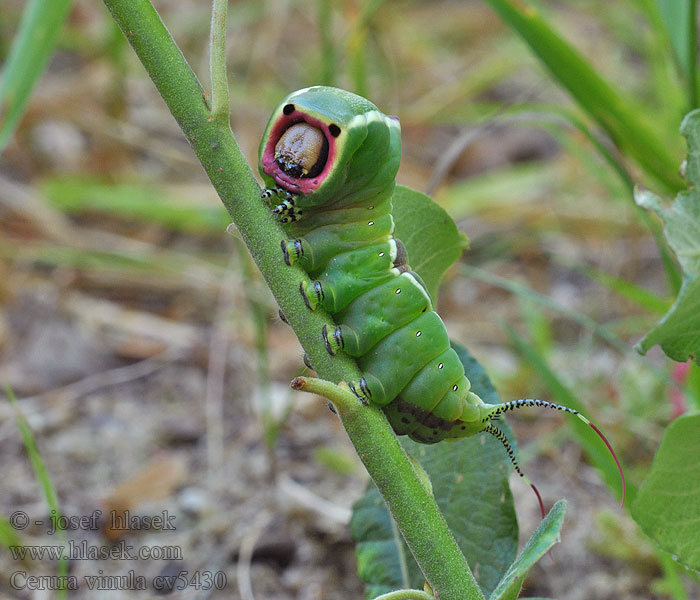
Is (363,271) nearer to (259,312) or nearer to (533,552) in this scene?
(533,552)

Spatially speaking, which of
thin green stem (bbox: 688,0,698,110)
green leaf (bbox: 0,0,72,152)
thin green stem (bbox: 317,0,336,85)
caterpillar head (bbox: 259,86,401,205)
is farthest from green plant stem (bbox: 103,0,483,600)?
thin green stem (bbox: 317,0,336,85)

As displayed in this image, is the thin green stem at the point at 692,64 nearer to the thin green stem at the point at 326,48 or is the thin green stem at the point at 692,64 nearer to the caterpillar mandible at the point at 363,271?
the caterpillar mandible at the point at 363,271

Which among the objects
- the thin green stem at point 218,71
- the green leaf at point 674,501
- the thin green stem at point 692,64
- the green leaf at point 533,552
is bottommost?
the green leaf at point 674,501

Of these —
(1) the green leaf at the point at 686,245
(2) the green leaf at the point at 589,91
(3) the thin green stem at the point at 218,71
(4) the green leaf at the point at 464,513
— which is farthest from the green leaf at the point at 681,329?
(2) the green leaf at the point at 589,91

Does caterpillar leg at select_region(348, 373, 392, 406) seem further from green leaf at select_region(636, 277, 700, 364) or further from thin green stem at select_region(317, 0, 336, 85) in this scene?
thin green stem at select_region(317, 0, 336, 85)

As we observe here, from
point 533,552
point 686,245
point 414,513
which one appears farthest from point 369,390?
point 686,245

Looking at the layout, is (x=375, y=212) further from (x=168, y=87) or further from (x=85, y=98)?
(x=85, y=98)
